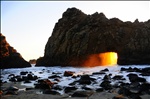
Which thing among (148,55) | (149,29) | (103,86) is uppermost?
(149,29)

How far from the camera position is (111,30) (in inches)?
2719

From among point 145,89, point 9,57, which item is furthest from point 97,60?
point 145,89

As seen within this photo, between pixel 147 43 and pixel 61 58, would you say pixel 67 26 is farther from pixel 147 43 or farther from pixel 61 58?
pixel 147 43

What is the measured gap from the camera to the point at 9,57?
89.3 meters

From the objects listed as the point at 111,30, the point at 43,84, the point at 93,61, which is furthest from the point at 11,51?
the point at 43,84

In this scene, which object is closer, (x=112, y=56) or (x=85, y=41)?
(x=85, y=41)

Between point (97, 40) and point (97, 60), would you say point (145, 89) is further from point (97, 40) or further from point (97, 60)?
point (97, 60)

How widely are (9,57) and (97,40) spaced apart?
138 ft

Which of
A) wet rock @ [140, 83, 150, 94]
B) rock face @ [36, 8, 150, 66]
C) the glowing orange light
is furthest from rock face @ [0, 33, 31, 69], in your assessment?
wet rock @ [140, 83, 150, 94]

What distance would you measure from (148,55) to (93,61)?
1861 cm

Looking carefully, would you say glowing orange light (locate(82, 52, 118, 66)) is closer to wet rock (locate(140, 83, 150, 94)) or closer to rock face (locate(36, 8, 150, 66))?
rock face (locate(36, 8, 150, 66))

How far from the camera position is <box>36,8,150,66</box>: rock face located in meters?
63.5

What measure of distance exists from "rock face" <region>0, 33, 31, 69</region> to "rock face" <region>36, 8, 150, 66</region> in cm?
1431

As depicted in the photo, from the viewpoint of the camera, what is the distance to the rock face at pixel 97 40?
63469 millimetres
